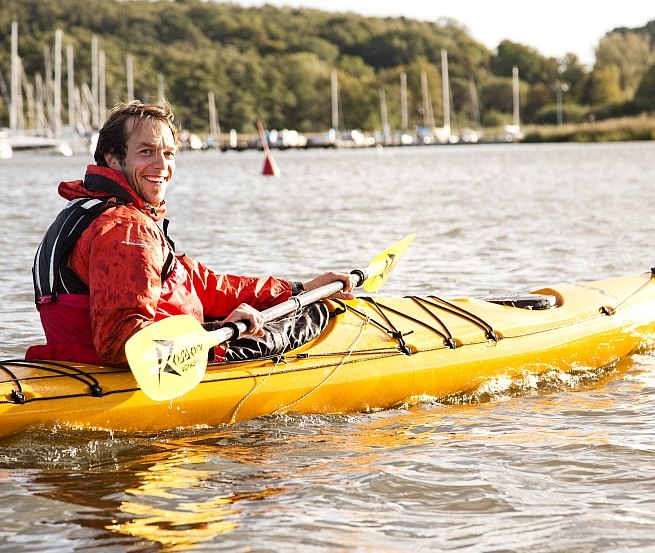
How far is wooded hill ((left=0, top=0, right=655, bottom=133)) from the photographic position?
76188 mm

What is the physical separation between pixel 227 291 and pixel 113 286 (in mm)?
1014

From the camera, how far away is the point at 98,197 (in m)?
4.06

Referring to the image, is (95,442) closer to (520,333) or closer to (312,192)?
(520,333)

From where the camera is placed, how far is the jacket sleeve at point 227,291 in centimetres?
477

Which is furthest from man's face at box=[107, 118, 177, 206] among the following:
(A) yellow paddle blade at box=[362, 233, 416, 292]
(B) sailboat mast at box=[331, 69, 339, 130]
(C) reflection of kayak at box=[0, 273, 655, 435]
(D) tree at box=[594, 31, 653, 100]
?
(D) tree at box=[594, 31, 653, 100]

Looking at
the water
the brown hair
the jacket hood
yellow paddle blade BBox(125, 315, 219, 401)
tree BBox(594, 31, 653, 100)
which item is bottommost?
the water

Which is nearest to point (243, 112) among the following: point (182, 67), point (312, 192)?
point (182, 67)

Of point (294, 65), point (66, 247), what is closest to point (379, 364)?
point (66, 247)

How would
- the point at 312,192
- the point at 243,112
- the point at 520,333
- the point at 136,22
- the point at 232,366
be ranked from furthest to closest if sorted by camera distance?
the point at 136,22, the point at 243,112, the point at 312,192, the point at 520,333, the point at 232,366

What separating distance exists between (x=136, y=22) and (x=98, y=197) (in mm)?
100426

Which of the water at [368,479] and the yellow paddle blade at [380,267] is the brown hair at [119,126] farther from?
the yellow paddle blade at [380,267]

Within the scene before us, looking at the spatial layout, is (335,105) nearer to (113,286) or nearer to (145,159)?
(145,159)

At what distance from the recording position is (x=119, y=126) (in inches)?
162

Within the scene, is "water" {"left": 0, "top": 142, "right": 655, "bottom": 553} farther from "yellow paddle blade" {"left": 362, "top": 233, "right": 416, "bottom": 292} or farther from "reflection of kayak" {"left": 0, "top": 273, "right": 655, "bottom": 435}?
"yellow paddle blade" {"left": 362, "top": 233, "right": 416, "bottom": 292}
